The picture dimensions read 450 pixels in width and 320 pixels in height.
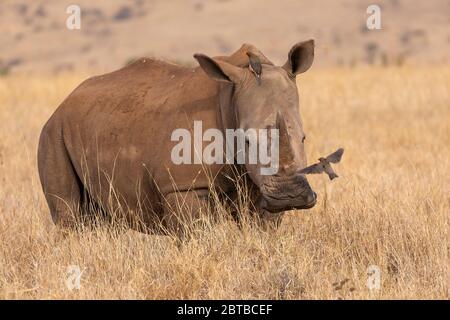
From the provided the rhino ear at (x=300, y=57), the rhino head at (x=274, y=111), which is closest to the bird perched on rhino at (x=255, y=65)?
the rhino head at (x=274, y=111)

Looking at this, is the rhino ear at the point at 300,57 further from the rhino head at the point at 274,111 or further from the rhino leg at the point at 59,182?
the rhino leg at the point at 59,182

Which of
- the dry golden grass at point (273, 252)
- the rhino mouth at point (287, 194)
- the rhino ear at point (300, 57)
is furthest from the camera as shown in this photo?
the rhino ear at point (300, 57)

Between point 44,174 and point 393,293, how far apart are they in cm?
286

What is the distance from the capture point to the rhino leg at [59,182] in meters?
7.35

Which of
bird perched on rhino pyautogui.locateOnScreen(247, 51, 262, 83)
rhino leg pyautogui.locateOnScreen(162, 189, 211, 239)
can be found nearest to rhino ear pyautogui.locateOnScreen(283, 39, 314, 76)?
bird perched on rhino pyautogui.locateOnScreen(247, 51, 262, 83)

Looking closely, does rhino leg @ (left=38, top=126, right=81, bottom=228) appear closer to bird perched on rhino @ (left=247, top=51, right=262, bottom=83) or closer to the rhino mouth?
bird perched on rhino @ (left=247, top=51, right=262, bottom=83)

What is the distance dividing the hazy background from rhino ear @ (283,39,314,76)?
4174 centimetres

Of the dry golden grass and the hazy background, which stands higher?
the hazy background

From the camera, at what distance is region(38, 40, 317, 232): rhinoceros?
19.9 feet

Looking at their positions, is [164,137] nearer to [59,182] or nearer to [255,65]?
[255,65]

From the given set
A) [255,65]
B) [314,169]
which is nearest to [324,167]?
[314,169]

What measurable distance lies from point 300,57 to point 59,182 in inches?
82.1
